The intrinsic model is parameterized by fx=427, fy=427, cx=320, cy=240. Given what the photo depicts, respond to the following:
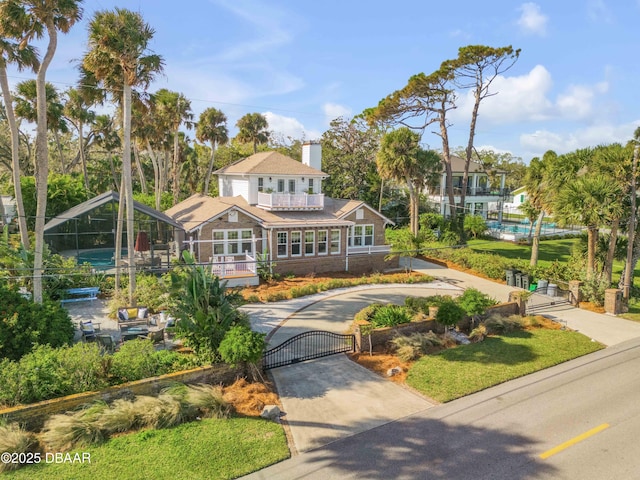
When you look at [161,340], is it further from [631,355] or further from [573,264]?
[573,264]

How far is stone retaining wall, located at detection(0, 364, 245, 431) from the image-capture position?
9.67 meters

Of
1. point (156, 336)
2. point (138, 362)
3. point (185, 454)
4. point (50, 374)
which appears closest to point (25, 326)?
point (50, 374)

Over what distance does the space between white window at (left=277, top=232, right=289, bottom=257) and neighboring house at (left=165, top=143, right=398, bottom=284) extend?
2.5 inches

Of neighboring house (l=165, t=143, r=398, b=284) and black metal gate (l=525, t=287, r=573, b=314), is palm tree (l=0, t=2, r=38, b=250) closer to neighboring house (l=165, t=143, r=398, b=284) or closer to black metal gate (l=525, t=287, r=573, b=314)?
neighboring house (l=165, t=143, r=398, b=284)

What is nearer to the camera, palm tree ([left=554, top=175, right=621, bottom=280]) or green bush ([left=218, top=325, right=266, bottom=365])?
green bush ([left=218, top=325, right=266, bottom=365])

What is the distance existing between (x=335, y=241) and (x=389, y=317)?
491 inches

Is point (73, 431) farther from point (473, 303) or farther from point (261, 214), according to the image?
point (261, 214)

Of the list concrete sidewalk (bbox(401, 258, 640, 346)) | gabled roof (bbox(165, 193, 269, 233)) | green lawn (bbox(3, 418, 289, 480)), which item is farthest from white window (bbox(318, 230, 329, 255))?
green lawn (bbox(3, 418, 289, 480))

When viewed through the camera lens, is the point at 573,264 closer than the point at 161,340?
No

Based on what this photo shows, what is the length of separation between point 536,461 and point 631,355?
9313 mm

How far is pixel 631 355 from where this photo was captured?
1570 cm

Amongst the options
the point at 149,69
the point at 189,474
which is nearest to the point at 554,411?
the point at 189,474

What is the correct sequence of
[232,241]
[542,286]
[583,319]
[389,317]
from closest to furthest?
[389,317] < [583,319] < [542,286] < [232,241]

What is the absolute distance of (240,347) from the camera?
11.9m
